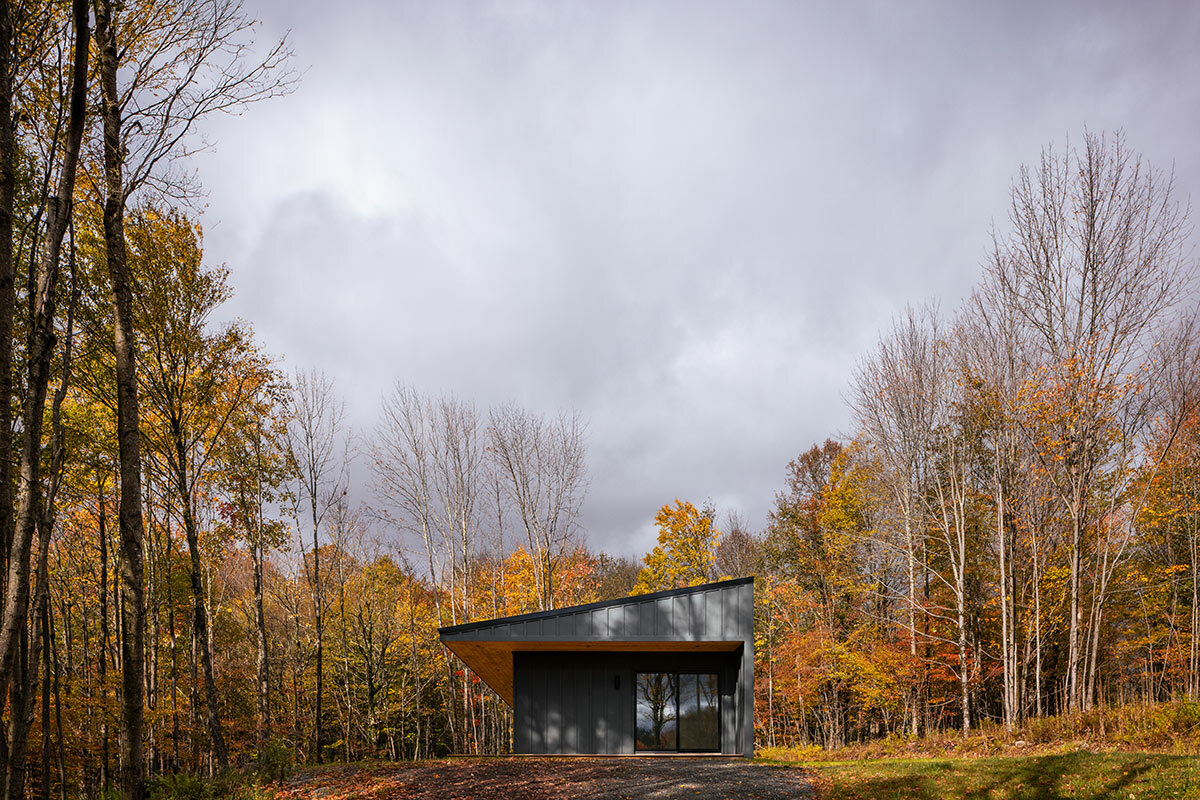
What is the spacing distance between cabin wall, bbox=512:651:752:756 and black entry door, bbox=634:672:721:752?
16 centimetres

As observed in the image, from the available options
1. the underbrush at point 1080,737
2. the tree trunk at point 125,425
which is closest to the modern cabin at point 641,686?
the underbrush at point 1080,737

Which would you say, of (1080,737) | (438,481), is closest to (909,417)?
(1080,737)

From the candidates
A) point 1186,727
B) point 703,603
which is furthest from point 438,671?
point 1186,727

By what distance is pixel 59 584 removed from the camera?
53.2 ft

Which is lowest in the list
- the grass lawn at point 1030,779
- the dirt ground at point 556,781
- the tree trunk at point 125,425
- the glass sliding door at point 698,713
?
the glass sliding door at point 698,713

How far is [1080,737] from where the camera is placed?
34.2ft

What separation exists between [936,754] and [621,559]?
1253 inches

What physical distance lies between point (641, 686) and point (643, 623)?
8.64 feet

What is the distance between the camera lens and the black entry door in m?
13.8

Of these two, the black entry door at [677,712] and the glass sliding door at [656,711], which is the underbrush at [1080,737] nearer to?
the black entry door at [677,712]

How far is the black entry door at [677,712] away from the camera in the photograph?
13844mm

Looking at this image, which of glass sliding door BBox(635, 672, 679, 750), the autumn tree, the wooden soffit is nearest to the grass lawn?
the wooden soffit

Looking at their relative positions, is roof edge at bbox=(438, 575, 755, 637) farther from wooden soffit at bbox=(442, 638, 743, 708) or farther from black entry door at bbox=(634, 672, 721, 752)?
black entry door at bbox=(634, 672, 721, 752)

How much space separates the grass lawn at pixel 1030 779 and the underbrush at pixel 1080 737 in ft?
5.14
